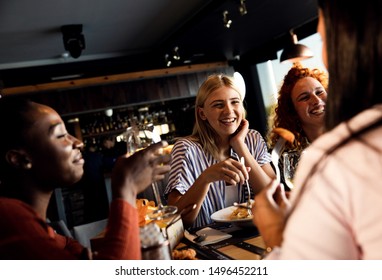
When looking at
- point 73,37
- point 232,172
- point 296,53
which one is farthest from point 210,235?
point 73,37

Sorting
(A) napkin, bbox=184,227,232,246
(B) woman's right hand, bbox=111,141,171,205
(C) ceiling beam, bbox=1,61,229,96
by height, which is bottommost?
(A) napkin, bbox=184,227,232,246

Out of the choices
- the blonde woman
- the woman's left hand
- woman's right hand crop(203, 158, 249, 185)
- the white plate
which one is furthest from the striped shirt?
woman's right hand crop(203, 158, 249, 185)

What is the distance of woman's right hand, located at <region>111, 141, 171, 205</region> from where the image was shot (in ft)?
2.70

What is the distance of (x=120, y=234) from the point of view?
0.80 m

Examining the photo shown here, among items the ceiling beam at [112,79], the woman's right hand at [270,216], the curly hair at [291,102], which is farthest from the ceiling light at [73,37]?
the woman's right hand at [270,216]

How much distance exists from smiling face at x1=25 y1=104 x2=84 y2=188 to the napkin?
51 centimetres

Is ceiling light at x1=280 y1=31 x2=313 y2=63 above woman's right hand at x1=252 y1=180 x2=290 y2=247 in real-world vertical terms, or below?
above

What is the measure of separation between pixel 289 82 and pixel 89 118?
4.82 meters

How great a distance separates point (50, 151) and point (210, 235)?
65 cm

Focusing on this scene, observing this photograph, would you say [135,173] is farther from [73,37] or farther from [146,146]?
[73,37]

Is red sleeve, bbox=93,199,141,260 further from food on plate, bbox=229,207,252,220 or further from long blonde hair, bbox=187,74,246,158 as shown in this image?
long blonde hair, bbox=187,74,246,158

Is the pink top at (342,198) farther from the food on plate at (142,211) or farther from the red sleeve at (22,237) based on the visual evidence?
the food on plate at (142,211)

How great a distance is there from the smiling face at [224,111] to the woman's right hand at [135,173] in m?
1.13
